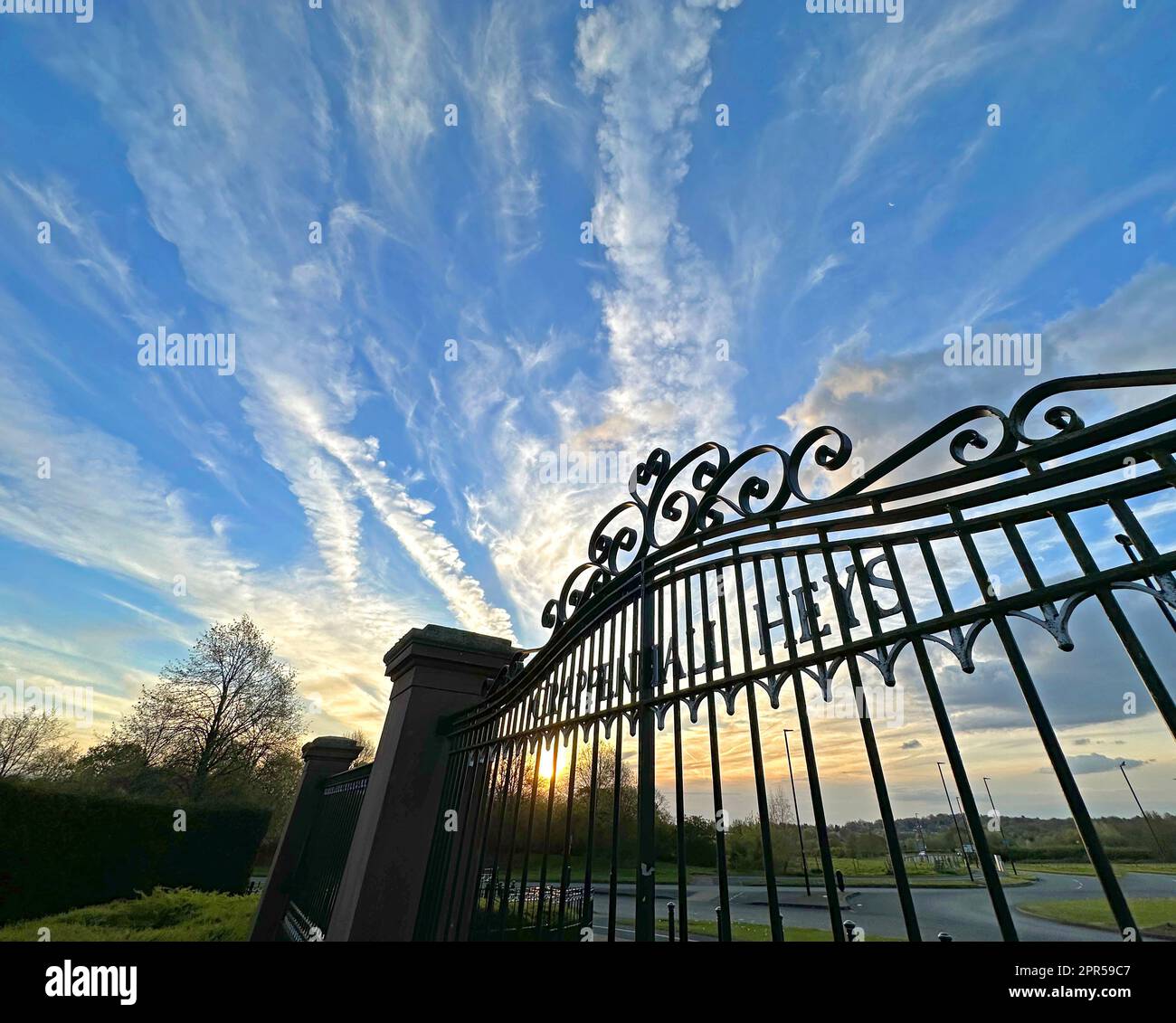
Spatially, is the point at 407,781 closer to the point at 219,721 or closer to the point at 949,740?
the point at 949,740

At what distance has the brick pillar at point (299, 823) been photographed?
732 cm

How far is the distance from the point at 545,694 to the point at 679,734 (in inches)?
42.9

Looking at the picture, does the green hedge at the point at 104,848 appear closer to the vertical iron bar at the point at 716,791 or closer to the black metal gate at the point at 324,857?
the black metal gate at the point at 324,857

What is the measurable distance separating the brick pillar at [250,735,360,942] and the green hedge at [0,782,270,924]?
29.5 feet

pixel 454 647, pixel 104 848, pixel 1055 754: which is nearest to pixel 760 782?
pixel 1055 754

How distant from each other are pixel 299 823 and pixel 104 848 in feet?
35.8

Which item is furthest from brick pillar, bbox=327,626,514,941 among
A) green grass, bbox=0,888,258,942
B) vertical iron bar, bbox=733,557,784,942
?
green grass, bbox=0,888,258,942

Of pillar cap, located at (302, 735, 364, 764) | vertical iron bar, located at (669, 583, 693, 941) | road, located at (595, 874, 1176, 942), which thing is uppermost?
pillar cap, located at (302, 735, 364, 764)

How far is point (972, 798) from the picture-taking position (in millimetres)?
1246

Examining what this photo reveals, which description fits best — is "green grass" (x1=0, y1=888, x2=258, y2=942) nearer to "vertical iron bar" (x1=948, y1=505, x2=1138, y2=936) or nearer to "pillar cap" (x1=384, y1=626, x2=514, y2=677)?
"pillar cap" (x1=384, y1=626, x2=514, y2=677)

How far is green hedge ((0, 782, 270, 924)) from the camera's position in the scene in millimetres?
12117

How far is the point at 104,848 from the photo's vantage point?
13.4 m
